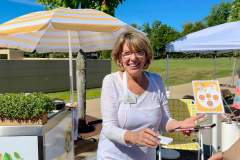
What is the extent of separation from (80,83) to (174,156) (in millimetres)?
3400

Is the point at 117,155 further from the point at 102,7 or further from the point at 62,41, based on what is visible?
the point at 102,7

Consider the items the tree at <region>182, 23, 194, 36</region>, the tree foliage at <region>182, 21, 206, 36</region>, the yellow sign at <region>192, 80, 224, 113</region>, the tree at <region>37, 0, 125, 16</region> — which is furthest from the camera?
the tree at <region>182, 23, 194, 36</region>

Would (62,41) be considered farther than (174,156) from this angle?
Yes

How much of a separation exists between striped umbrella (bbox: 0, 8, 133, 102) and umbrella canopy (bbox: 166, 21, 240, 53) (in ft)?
7.60

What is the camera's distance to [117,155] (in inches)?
86.0

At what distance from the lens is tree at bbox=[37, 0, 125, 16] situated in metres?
8.93

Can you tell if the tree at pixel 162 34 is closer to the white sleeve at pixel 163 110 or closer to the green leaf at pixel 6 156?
the green leaf at pixel 6 156

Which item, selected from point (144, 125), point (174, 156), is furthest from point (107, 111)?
point (174, 156)

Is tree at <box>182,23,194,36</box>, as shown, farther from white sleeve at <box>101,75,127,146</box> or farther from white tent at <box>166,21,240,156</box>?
white sleeve at <box>101,75,127,146</box>

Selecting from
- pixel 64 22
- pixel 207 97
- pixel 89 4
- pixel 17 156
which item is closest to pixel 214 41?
pixel 207 97

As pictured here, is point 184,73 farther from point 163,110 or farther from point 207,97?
point 163,110

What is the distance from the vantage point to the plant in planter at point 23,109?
11.3 ft

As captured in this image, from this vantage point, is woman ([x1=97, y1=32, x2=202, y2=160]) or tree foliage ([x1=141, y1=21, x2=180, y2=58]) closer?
woman ([x1=97, y1=32, x2=202, y2=160])

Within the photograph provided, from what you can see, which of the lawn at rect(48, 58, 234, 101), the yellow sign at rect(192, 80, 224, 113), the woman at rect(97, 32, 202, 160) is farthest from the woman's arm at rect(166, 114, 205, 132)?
the lawn at rect(48, 58, 234, 101)
